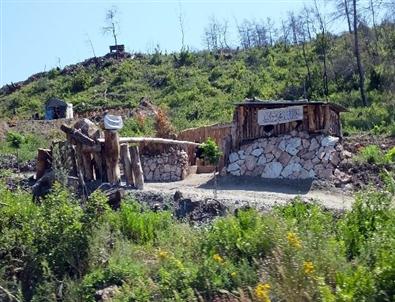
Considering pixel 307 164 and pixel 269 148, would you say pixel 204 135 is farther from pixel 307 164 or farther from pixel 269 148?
pixel 307 164

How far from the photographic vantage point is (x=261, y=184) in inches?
718

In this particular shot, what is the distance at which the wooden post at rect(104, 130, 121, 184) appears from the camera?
1677 centimetres

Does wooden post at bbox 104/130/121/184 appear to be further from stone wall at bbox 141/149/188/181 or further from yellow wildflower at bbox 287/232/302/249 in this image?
yellow wildflower at bbox 287/232/302/249

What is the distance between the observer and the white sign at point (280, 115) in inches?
727

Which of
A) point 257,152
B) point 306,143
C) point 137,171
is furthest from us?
point 257,152

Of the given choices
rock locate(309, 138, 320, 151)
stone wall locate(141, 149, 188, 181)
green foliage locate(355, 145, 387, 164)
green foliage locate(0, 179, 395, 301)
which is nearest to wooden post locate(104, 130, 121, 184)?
stone wall locate(141, 149, 188, 181)

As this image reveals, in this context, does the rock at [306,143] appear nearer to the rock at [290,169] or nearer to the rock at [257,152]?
the rock at [290,169]

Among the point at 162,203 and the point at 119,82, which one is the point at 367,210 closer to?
the point at 162,203

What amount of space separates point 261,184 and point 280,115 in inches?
64.4

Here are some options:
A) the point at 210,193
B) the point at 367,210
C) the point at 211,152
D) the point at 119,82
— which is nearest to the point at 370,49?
the point at 119,82

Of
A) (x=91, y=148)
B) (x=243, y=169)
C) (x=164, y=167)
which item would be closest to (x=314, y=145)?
(x=243, y=169)

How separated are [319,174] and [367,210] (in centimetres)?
892

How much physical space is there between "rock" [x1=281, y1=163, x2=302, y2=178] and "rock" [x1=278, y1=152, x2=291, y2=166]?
11cm

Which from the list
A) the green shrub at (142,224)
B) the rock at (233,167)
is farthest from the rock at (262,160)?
the green shrub at (142,224)
